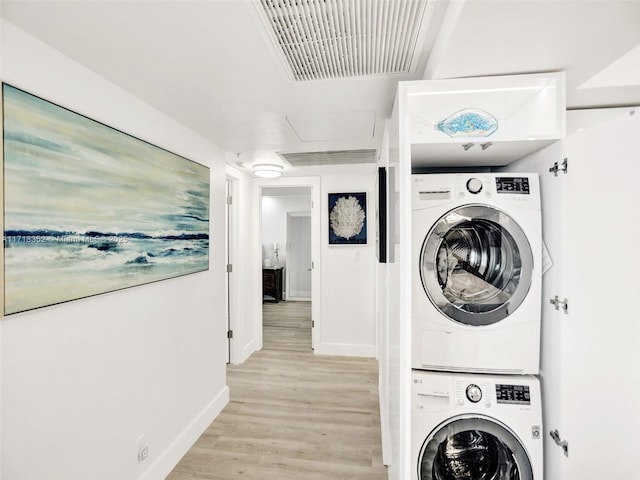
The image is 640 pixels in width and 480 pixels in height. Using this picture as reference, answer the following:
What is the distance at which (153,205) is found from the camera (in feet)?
5.88

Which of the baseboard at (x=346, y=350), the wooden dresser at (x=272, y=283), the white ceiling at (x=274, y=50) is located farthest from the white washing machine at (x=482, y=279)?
the wooden dresser at (x=272, y=283)

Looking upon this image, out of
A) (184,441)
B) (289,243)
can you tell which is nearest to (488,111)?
(184,441)

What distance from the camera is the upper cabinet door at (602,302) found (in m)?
1.14

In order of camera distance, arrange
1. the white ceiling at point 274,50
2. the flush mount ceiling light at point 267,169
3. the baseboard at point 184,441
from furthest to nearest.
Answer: the flush mount ceiling light at point 267,169 < the baseboard at point 184,441 < the white ceiling at point 274,50

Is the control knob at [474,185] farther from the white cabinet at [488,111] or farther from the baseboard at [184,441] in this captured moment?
the baseboard at [184,441]

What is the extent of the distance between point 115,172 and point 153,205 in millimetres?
296

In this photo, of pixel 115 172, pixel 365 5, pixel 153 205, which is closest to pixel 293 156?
pixel 153 205

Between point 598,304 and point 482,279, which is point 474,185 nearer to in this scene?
point 482,279

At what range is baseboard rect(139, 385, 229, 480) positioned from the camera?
186 centimetres

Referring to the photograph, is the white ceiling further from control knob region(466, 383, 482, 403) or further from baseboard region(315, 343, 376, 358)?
baseboard region(315, 343, 376, 358)

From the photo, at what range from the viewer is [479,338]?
4.65 feet

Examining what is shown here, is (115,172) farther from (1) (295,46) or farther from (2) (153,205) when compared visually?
(1) (295,46)

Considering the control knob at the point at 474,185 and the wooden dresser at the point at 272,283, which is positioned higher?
the control knob at the point at 474,185

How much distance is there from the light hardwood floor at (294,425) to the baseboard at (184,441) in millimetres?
49
